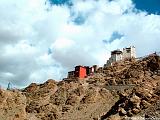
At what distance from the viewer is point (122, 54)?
106m

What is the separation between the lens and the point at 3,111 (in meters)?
82.6

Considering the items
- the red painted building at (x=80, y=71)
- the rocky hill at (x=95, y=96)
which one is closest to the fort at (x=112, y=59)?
the red painted building at (x=80, y=71)

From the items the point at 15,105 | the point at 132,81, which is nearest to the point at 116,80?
the point at 132,81

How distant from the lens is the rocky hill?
67044 mm

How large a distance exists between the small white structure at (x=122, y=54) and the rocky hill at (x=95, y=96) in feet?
34.2

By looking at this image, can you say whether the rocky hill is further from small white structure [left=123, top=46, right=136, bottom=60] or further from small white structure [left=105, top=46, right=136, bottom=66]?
small white structure [left=105, top=46, right=136, bottom=66]

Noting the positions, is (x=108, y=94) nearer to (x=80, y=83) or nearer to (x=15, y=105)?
(x=80, y=83)

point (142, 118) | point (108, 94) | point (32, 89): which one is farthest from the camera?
point (32, 89)

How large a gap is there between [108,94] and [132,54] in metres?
26.7

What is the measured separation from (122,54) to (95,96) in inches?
1154

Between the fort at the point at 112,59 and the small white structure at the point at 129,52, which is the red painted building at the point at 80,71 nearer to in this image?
the fort at the point at 112,59

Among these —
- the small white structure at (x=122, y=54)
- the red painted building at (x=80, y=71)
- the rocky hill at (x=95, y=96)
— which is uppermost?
the small white structure at (x=122, y=54)

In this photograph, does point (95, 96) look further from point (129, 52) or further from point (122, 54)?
point (122, 54)

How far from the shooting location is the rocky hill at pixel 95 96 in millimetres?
67044
